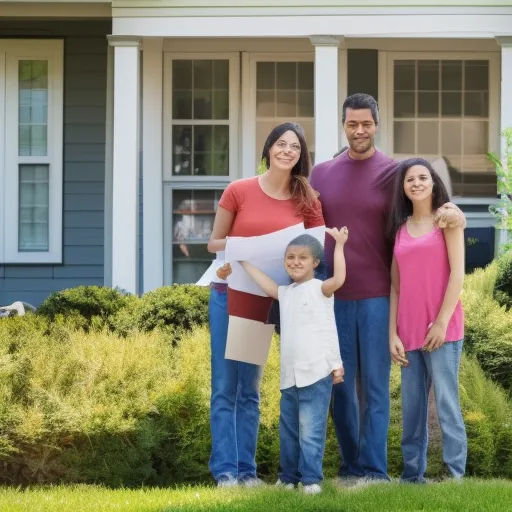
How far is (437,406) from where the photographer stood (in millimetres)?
5625

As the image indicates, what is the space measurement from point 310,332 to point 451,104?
8078 mm

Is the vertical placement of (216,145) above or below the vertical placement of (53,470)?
above

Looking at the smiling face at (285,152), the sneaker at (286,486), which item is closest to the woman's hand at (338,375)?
the sneaker at (286,486)

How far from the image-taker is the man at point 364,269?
18.6 ft

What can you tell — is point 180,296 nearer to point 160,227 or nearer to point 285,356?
point 160,227

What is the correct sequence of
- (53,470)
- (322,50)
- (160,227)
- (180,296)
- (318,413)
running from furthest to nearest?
(160,227) < (322,50) < (180,296) < (53,470) < (318,413)

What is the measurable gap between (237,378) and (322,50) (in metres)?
6.56

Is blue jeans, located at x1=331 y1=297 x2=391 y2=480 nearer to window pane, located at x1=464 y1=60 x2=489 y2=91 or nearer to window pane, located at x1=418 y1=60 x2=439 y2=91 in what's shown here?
window pane, located at x1=418 y1=60 x2=439 y2=91

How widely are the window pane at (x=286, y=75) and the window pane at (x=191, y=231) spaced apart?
4.70 ft

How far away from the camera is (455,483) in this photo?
5684mm

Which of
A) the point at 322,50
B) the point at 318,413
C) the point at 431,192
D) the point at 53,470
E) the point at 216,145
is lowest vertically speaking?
the point at 53,470

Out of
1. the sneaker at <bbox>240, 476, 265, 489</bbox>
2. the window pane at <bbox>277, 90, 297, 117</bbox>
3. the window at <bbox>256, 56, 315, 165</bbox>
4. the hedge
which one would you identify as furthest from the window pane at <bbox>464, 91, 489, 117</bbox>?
the sneaker at <bbox>240, 476, 265, 489</bbox>

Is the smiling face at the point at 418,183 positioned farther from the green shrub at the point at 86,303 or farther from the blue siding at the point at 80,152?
the blue siding at the point at 80,152

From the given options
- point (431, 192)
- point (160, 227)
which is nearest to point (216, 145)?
point (160, 227)
